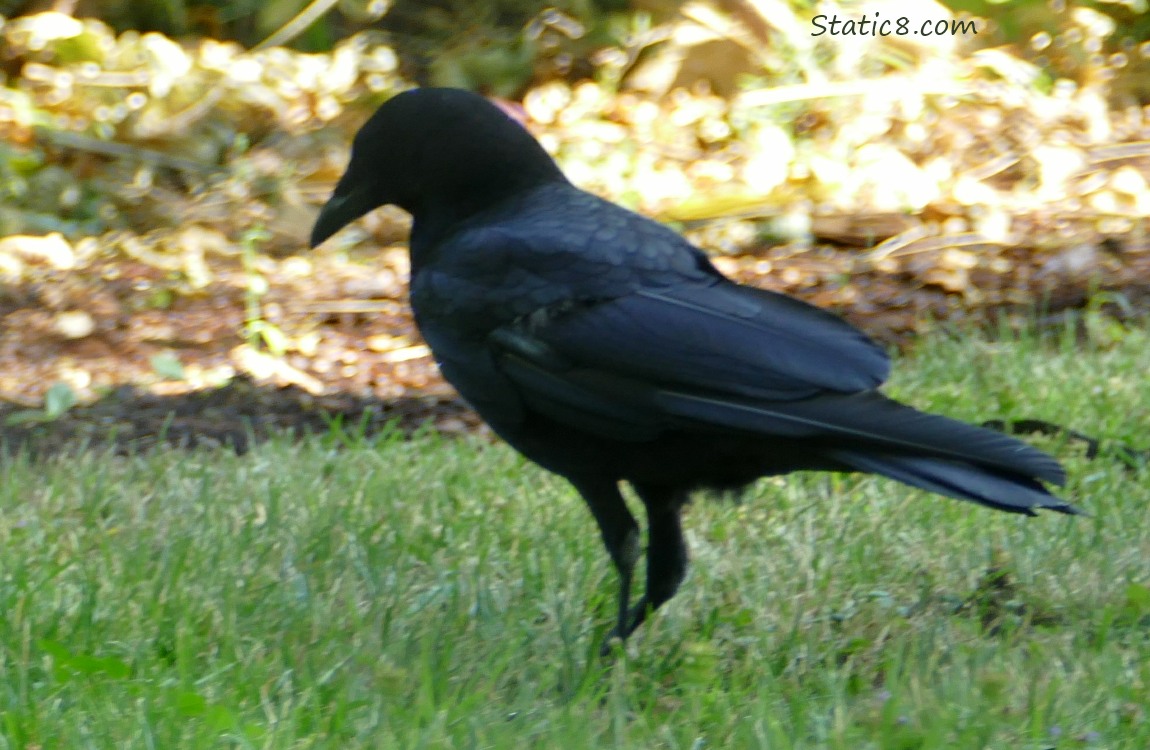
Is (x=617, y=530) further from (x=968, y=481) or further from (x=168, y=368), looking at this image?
(x=168, y=368)

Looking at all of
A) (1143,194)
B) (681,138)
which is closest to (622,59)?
(681,138)

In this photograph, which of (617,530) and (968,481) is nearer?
(968,481)

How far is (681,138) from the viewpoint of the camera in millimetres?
6926

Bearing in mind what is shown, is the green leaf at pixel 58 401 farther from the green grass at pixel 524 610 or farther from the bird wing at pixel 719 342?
the bird wing at pixel 719 342

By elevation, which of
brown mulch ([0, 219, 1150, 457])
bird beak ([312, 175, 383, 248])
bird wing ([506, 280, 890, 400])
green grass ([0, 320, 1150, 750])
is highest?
bird wing ([506, 280, 890, 400])

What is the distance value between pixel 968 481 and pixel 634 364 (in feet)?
1.98

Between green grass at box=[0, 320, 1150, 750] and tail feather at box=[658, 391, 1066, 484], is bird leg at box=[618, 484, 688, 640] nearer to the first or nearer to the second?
green grass at box=[0, 320, 1150, 750]

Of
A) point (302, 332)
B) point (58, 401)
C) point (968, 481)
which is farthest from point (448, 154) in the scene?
point (302, 332)

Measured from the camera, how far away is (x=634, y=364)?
2734 millimetres

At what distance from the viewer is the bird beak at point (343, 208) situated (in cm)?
332

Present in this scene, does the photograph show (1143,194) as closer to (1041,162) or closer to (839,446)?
(1041,162)

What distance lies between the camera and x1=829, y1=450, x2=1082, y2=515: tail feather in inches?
96.4

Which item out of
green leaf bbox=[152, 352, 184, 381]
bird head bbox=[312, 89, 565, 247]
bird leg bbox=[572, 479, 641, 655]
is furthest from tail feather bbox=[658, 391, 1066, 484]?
green leaf bbox=[152, 352, 184, 381]

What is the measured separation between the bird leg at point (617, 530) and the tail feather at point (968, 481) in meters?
0.51
